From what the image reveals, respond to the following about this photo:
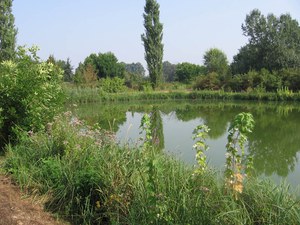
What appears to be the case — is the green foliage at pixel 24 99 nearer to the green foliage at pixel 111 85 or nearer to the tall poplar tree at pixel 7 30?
the tall poplar tree at pixel 7 30

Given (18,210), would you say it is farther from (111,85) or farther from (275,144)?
(111,85)

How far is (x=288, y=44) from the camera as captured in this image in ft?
106

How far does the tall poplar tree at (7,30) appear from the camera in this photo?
2245 cm

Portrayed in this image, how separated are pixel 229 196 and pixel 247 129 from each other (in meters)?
0.58

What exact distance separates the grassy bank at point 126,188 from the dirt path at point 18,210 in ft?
0.61

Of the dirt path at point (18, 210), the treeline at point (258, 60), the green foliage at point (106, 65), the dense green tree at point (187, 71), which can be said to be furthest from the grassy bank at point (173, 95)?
the dirt path at point (18, 210)

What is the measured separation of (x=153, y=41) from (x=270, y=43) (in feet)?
36.0

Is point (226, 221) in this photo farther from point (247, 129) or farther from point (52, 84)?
point (52, 84)

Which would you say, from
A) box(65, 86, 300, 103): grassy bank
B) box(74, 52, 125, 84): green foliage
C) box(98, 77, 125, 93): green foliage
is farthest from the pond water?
box(74, 52, 125, 84): green foliage

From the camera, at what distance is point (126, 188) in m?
3.46

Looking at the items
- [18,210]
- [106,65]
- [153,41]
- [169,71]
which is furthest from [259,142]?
[169,71]

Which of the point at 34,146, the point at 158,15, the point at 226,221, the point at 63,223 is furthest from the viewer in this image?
the point at 158,15

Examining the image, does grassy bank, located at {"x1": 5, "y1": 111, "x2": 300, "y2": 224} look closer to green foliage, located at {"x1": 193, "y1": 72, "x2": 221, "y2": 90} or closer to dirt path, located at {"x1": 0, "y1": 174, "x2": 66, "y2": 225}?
dirt path, located at {"x1": 0, "y1": 174, "x2": 66, "y2": 225}

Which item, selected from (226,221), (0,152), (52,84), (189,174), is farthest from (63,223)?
(52,84)
